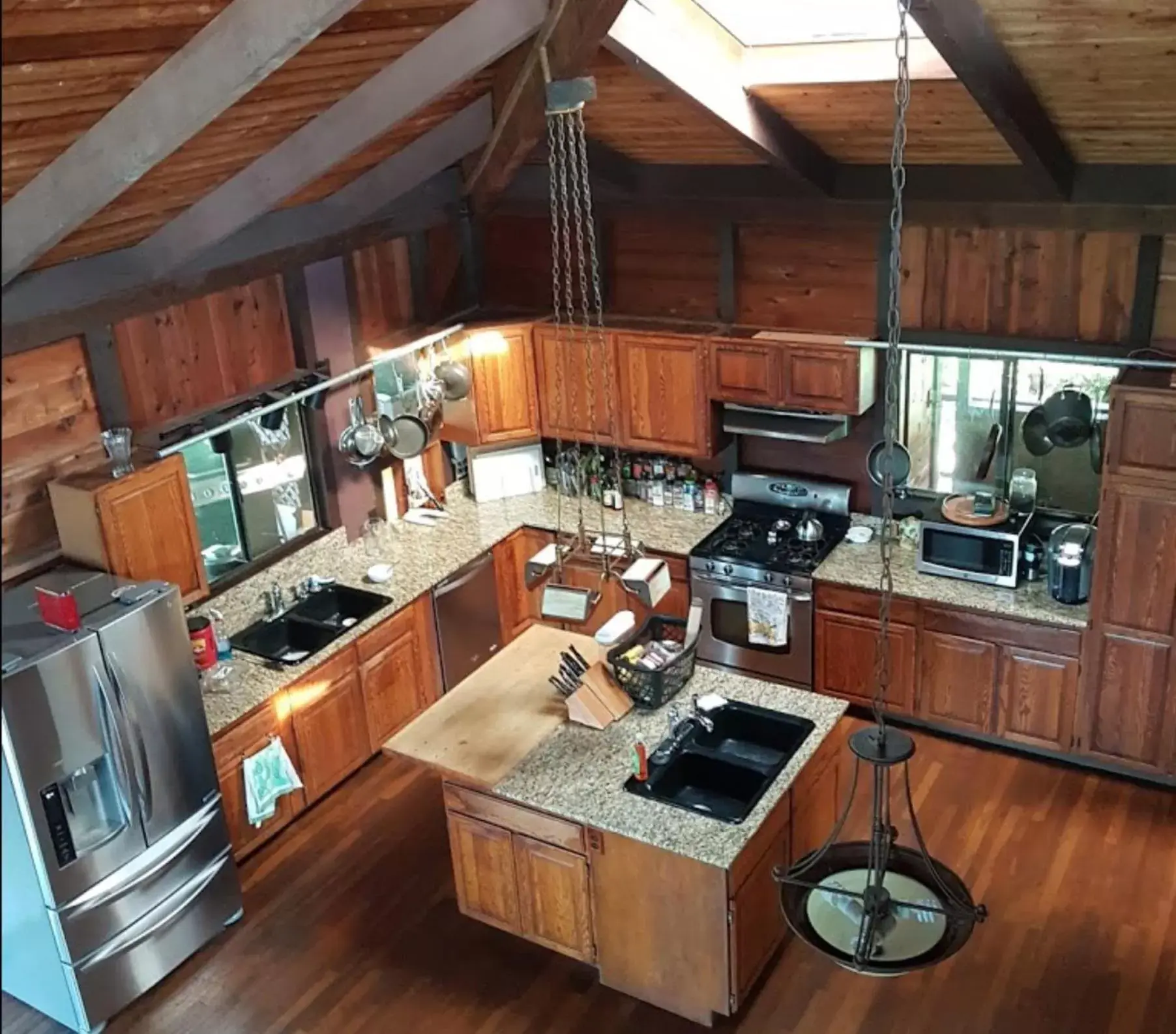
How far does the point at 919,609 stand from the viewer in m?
5.96

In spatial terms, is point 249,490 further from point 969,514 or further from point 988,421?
point 988,421

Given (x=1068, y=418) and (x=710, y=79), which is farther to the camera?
(x=1068, y=418)

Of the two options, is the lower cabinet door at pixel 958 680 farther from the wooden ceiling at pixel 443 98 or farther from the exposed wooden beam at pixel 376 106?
the exposed wooden beam at pixel 376 106

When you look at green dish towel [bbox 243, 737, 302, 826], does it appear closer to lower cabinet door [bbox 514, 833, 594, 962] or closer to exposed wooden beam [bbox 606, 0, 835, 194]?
lower cabinet door [bbox 514, 833, 594, 962]

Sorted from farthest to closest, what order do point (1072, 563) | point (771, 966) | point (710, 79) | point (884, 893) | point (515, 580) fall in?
1. point (515, 580)
2. point (1072, 563)
3. point (710, 79)
4. point (771, 966)
5. point (884, 893)

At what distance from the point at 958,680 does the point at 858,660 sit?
51cm

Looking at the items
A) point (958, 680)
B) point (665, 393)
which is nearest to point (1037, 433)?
point (958, 680)

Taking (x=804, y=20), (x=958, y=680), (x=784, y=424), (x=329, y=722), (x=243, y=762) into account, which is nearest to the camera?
(x=804, y=20)

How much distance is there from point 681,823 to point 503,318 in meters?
3.62

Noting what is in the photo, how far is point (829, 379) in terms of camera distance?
241 inches

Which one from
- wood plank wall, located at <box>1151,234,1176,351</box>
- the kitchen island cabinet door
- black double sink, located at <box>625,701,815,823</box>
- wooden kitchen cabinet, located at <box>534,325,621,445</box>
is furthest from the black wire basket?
wood plank wall, located at <box>1151,234,1176,351</box>

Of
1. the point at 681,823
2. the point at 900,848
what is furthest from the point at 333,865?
the point at 900,848

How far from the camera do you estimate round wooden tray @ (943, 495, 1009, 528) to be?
19.4 ft

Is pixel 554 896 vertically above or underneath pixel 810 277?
underneath
